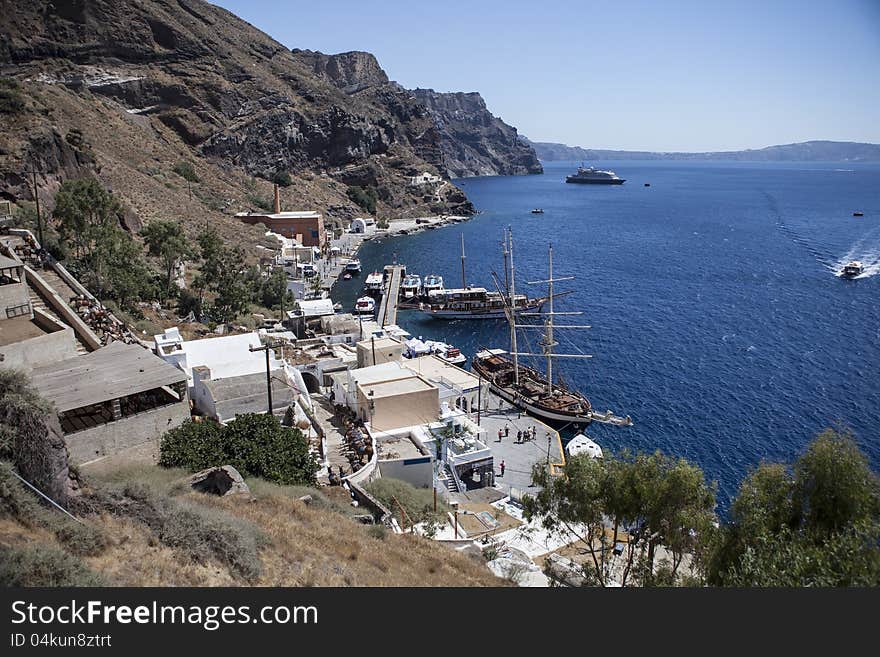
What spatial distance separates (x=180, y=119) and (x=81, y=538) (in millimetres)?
93039

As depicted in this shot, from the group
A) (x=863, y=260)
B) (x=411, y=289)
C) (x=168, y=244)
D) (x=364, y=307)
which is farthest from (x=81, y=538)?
(x=863, y=260)

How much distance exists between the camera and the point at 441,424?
27.0 m

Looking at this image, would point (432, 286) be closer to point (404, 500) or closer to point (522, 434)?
point (522, 434)

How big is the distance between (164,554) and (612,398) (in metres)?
32.0

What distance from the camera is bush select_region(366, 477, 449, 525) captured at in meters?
19.3

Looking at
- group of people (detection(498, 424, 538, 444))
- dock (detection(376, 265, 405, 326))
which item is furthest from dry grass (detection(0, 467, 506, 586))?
dock (detection(376, 265, 405, 326))

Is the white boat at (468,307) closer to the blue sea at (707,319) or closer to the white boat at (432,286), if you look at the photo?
the blue sea at (707,319)

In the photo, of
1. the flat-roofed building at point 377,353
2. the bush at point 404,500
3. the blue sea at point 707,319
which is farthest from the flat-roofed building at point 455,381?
the bush at point 404,500

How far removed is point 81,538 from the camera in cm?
1006

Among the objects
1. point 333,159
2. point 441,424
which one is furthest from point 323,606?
point 333,159

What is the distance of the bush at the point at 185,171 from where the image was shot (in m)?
78.1

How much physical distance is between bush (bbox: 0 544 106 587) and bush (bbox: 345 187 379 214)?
104m

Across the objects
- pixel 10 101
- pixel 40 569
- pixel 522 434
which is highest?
pixel 10 101

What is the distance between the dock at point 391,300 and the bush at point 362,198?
41.5m
